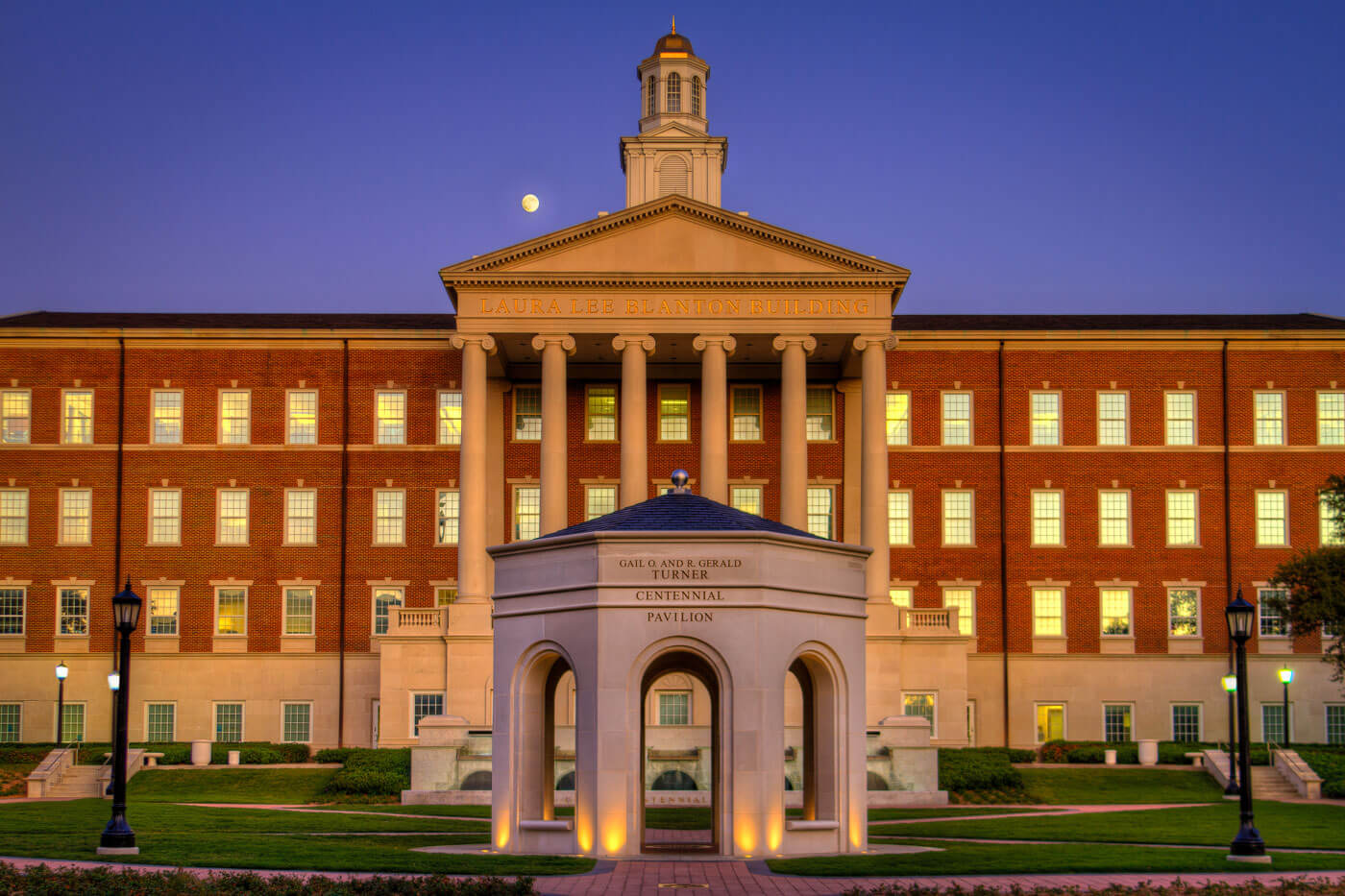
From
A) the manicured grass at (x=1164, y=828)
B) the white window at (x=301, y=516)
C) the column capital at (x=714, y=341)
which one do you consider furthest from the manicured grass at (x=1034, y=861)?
the white window at (x=301, y=516)

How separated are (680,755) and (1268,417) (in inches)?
1377

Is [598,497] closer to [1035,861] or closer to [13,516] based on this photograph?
[13,516]

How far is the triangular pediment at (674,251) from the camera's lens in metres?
65.7

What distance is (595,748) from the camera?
104 feet

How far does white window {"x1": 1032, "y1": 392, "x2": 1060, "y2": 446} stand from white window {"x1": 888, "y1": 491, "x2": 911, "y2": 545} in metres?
6.17

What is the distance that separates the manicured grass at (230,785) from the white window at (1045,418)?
1323 inches

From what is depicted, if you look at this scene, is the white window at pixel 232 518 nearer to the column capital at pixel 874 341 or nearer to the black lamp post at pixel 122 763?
the column capital at pixel 874 341

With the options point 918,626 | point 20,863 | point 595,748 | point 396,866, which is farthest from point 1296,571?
point 20,863

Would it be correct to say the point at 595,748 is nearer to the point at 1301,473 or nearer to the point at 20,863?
the point at 20,863

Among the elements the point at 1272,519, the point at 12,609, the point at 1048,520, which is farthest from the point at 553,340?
the point at 1272,519

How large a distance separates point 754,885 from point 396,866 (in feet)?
21.6

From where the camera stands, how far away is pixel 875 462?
6569 centimetres

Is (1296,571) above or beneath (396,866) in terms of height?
above

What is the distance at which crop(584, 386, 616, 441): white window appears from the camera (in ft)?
239
